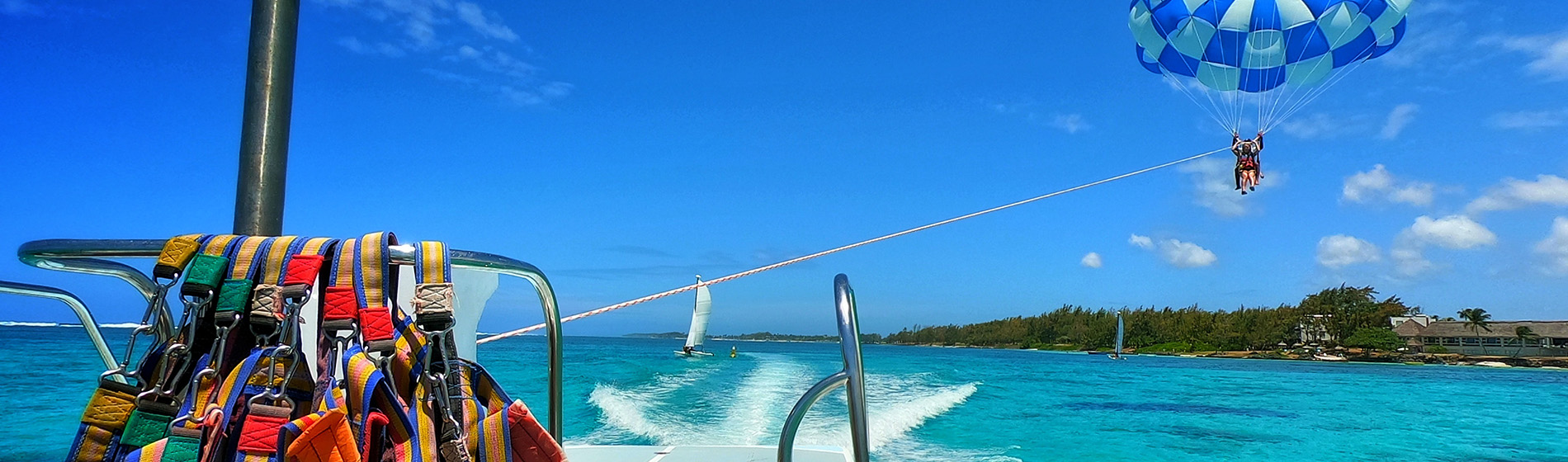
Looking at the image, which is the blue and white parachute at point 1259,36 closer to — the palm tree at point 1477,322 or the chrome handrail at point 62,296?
the chrome handrail at point 62,296

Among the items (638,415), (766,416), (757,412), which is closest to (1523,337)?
(757,412)

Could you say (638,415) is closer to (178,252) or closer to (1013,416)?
(1013,416)

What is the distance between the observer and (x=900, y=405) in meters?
15.2

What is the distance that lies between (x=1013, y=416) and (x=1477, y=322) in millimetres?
62682

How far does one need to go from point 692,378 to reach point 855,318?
2214 centimetres

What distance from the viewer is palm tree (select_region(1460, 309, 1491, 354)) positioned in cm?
6225

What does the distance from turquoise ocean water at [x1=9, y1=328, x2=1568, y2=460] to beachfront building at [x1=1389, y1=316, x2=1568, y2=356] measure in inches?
1349

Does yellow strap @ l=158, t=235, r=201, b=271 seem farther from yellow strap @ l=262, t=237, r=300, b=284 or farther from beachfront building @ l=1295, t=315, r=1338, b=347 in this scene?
beachfront building @ l=1295, t=315, r=1338, b=347

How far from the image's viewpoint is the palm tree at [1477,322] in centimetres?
6225

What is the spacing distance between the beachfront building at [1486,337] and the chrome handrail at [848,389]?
7780 cm

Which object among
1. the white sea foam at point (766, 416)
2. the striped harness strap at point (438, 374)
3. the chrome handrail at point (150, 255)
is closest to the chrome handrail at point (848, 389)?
the chrome handrail at point (150, 255)

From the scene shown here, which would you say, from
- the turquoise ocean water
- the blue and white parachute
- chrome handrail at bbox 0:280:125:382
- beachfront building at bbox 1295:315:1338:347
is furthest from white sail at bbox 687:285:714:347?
beachfront building at bbox 1295:315:1338:347

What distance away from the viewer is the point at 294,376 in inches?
31.7

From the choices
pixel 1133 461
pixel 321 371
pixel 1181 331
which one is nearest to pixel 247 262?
pixel 321 371
